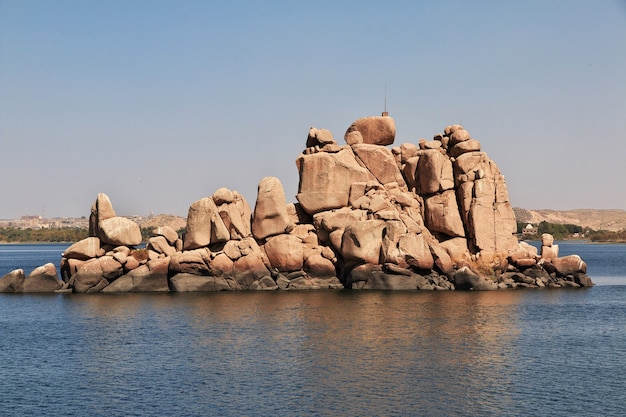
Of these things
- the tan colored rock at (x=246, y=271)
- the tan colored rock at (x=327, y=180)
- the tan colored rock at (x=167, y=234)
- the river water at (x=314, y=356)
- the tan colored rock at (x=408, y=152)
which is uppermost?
the tan colored rock at (x=408, y=152)

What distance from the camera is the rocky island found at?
73188 mm

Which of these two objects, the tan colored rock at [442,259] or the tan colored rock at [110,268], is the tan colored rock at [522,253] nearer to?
the tan colored rock at [442,259]

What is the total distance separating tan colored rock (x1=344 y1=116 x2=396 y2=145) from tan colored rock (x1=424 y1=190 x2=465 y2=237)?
7.99m

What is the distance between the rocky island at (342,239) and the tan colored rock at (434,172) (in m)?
0.09

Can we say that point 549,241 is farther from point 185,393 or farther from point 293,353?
point 185,393

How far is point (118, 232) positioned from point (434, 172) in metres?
27.7

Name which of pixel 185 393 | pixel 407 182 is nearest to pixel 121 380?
pixel 185 393

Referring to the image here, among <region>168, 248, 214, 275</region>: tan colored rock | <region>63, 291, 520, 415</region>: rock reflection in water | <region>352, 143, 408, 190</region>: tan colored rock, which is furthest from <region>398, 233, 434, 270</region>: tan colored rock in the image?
<region>168, 248, 214, 275</region>: tan colored rock

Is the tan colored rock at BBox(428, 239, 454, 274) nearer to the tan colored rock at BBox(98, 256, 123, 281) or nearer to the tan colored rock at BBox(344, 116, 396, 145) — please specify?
the tan colored rock at BBox(344, 116, 396, 145)

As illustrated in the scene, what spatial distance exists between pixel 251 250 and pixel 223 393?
124ft

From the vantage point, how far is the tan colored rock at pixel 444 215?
77.1 m

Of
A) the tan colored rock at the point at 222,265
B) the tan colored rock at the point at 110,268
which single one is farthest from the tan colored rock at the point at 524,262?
the tan colored rock at the point at 110,268

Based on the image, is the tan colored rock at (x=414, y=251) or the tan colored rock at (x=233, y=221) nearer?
the tan colored rock at (x=414, y=251)

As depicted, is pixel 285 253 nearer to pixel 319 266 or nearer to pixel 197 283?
pixel 319 266
